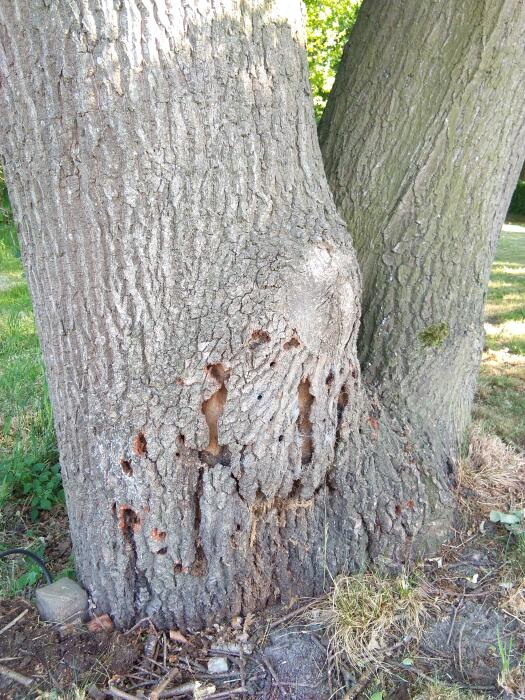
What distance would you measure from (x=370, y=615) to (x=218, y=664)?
594 mm

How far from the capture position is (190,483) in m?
2.29

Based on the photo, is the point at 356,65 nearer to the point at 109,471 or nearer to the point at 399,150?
the point at 399,150

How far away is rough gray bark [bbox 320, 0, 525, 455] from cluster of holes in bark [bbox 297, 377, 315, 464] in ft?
2.10

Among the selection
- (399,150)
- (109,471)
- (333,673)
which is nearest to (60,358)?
(109,471)

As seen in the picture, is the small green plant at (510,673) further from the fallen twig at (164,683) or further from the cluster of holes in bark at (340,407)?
the fallen twig at (164,683)

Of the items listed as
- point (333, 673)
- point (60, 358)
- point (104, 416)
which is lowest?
point (333, 673)

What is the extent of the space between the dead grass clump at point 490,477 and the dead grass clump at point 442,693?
0.90 meters

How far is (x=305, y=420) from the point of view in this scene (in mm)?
2367

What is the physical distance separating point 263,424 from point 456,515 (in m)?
1.17

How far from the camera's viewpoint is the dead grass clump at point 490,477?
2.97m

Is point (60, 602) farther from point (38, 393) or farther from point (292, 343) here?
point (38, 393)

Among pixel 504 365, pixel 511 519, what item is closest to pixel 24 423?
pixel 511 519

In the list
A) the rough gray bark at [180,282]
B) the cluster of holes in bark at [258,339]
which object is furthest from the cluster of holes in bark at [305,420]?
the cluster of holes in bark at [258,339]

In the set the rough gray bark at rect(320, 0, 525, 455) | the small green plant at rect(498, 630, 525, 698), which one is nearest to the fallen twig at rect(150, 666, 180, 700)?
the small green plant at rect(498, 630, 525, 698)
